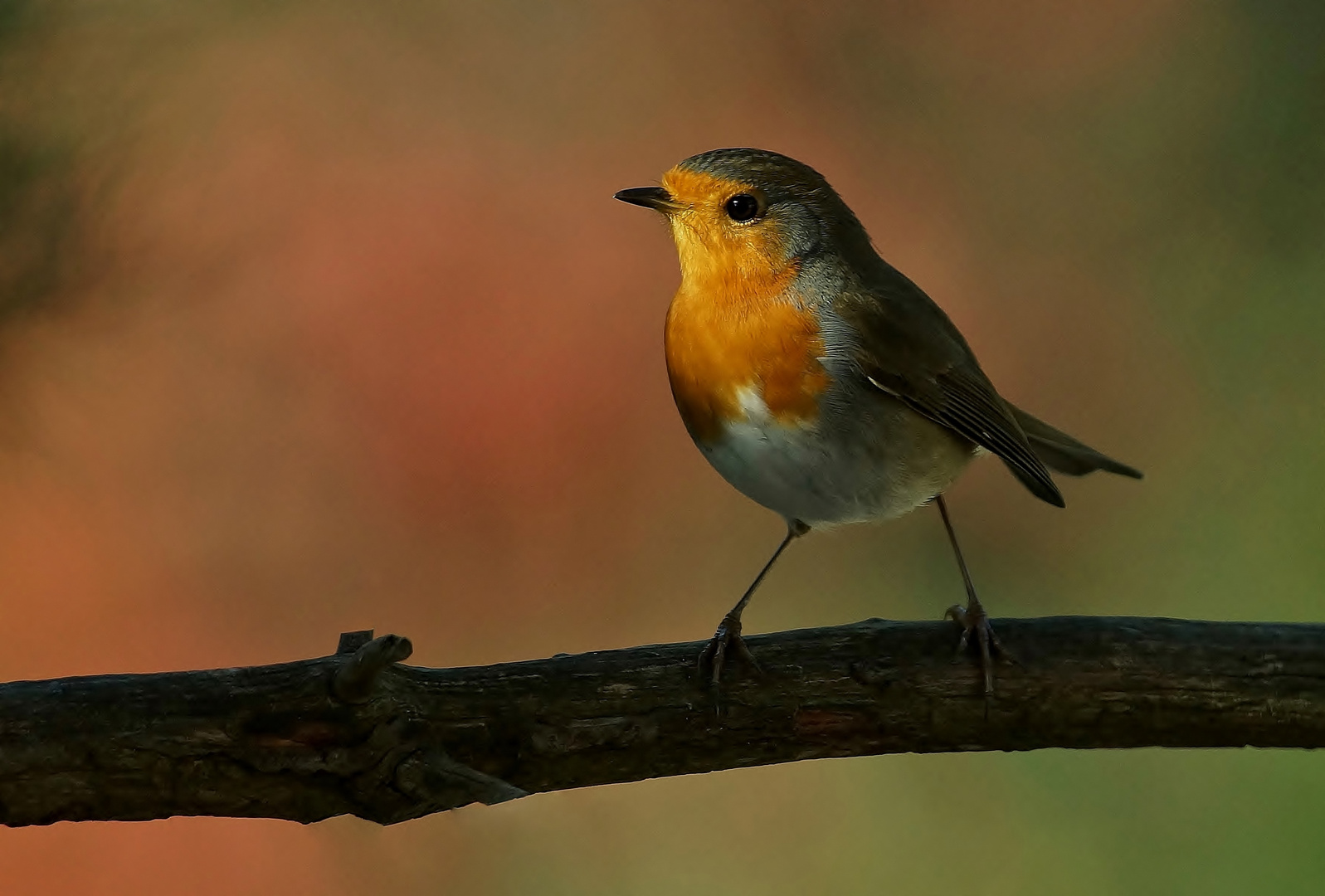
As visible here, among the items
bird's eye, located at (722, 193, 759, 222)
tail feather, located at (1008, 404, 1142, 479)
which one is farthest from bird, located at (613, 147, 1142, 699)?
tail feather, located at (1008, 404, 1142, 479)

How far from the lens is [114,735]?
1085 millimetres

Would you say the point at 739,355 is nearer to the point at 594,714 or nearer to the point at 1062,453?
the point at 594,714

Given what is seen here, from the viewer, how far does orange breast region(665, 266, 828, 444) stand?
4.23 feet

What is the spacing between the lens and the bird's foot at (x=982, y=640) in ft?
4.02

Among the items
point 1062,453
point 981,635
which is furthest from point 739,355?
point 1062,453

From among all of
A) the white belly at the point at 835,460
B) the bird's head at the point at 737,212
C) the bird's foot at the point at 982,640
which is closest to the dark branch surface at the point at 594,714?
the bird's foot at the point at 982,640

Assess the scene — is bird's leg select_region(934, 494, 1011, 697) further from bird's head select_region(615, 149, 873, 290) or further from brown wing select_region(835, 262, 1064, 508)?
bird's head select_region(615, 149, 873, 290)

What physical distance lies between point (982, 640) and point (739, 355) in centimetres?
33

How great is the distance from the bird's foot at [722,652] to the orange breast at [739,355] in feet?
0.58

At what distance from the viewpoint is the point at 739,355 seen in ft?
4.25

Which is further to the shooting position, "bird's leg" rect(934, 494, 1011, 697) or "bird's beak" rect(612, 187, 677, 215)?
"bird's beak" rect(612, 187, 677, 215)

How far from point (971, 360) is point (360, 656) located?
801mm

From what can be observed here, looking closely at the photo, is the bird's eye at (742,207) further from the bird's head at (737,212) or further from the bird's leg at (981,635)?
the bird's leg at (981,635)

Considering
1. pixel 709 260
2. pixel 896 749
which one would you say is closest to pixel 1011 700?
pixel 896 749
